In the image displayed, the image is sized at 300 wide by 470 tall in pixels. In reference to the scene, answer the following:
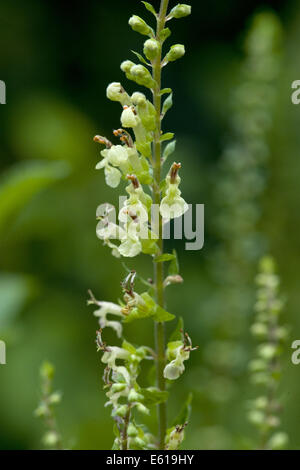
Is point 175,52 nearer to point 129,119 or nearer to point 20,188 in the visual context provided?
point 129,119

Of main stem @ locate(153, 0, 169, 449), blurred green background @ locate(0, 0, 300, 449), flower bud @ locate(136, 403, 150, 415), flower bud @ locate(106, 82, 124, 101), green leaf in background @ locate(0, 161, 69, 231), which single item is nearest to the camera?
flower bud @ locate(136, 403, 150, 415)

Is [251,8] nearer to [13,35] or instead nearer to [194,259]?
[13,35]

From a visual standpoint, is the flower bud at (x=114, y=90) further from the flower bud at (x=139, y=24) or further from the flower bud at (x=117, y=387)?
the flower bud at (x=117, y=387)

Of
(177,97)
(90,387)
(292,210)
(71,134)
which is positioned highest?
(177,97)

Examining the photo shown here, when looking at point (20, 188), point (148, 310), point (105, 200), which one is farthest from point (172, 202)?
point (105, 200)

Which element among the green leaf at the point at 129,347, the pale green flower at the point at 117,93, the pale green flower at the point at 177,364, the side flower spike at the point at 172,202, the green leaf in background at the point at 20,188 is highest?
the green leaf in background at the point at 20,188

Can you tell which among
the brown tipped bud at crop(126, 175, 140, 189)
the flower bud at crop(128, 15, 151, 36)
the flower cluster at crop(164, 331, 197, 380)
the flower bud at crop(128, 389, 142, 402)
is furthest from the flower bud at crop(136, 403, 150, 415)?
the flower bud at crop(128, 15, 151, 36)

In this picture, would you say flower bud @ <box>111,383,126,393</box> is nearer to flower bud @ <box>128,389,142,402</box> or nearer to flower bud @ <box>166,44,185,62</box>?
flower bud @ <box>128,389,142,402</box>

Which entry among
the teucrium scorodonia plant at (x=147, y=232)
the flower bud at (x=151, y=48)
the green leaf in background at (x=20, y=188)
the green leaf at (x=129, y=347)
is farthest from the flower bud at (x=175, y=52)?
the green leaf in background at (x=20, y=188)

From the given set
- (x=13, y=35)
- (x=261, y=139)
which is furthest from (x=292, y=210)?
(x=13, y=35)
